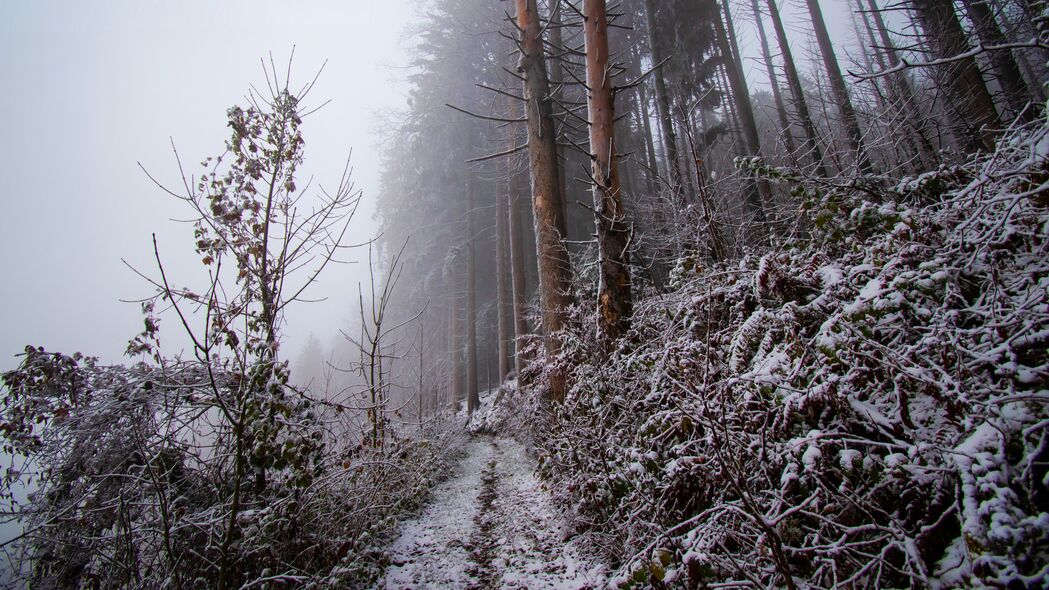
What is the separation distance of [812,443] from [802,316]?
2.38 ft

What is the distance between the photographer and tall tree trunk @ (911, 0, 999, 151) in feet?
20.5

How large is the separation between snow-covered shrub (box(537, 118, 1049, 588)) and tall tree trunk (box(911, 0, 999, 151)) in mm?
6809

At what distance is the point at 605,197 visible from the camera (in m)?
4.11

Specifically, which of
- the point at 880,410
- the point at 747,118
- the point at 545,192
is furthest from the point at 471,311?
the point at 880,410

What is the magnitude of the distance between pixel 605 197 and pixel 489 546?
12.3 ft

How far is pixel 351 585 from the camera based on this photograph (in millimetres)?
2928

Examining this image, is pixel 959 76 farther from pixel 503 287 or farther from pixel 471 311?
pixel 471 311

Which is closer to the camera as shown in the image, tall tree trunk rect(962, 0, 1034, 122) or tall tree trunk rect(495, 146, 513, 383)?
tall tree trunk rect(962, 0, 1034, 122)

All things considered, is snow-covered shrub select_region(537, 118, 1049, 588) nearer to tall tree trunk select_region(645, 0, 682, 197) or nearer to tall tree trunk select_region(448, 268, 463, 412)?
tall tree trunk select_region(645, 0, 682, 197)

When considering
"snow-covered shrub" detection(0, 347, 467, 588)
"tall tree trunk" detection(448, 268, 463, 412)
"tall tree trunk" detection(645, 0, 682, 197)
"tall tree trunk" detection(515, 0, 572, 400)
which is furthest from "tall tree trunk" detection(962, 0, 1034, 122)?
"tall tree trunk" detection(448, 268, 463, 412)

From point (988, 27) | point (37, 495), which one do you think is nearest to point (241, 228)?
point (37, 495)

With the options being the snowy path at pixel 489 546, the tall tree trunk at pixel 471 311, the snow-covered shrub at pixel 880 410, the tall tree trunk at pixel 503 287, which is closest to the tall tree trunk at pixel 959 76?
the snow-covered shrub at pixel 880 410

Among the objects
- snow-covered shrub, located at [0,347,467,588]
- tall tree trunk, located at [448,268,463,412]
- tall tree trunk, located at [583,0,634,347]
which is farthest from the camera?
tall tree trunk, located at [448,268,463,412]

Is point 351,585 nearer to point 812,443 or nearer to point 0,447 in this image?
point 0,447
